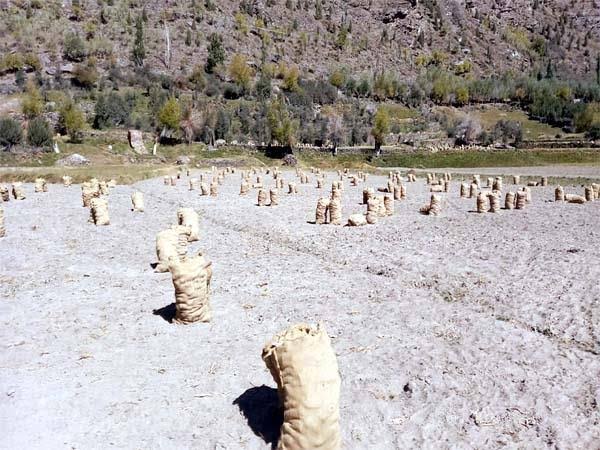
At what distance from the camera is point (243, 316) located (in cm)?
1175

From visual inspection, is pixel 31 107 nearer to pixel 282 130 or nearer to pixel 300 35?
pixel 282 130

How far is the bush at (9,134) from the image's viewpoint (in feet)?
204

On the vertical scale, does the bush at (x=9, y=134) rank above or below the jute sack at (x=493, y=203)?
above

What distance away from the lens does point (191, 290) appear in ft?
35.9

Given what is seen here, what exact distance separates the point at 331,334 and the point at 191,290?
2.86m

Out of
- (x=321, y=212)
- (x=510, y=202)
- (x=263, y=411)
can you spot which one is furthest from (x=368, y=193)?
(x=263, y=411)

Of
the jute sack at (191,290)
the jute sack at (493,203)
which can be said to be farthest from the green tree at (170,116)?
the jute sack at (191,290)

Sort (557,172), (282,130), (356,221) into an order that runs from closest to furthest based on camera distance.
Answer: (356,221)
(557,172)
(282,130)

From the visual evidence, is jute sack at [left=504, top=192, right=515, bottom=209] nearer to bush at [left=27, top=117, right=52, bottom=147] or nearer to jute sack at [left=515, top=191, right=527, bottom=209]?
jute sack at [left=515, top=191, right=527, bottom=209]

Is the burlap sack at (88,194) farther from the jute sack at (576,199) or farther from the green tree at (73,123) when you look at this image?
the green tree at (73,123)

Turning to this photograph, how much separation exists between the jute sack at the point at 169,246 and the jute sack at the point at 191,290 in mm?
4336

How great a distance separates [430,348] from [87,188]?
2493cm

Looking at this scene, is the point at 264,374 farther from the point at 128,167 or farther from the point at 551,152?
the point at 551,152

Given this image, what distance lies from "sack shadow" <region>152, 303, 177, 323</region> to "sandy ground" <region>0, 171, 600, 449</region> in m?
0.14
